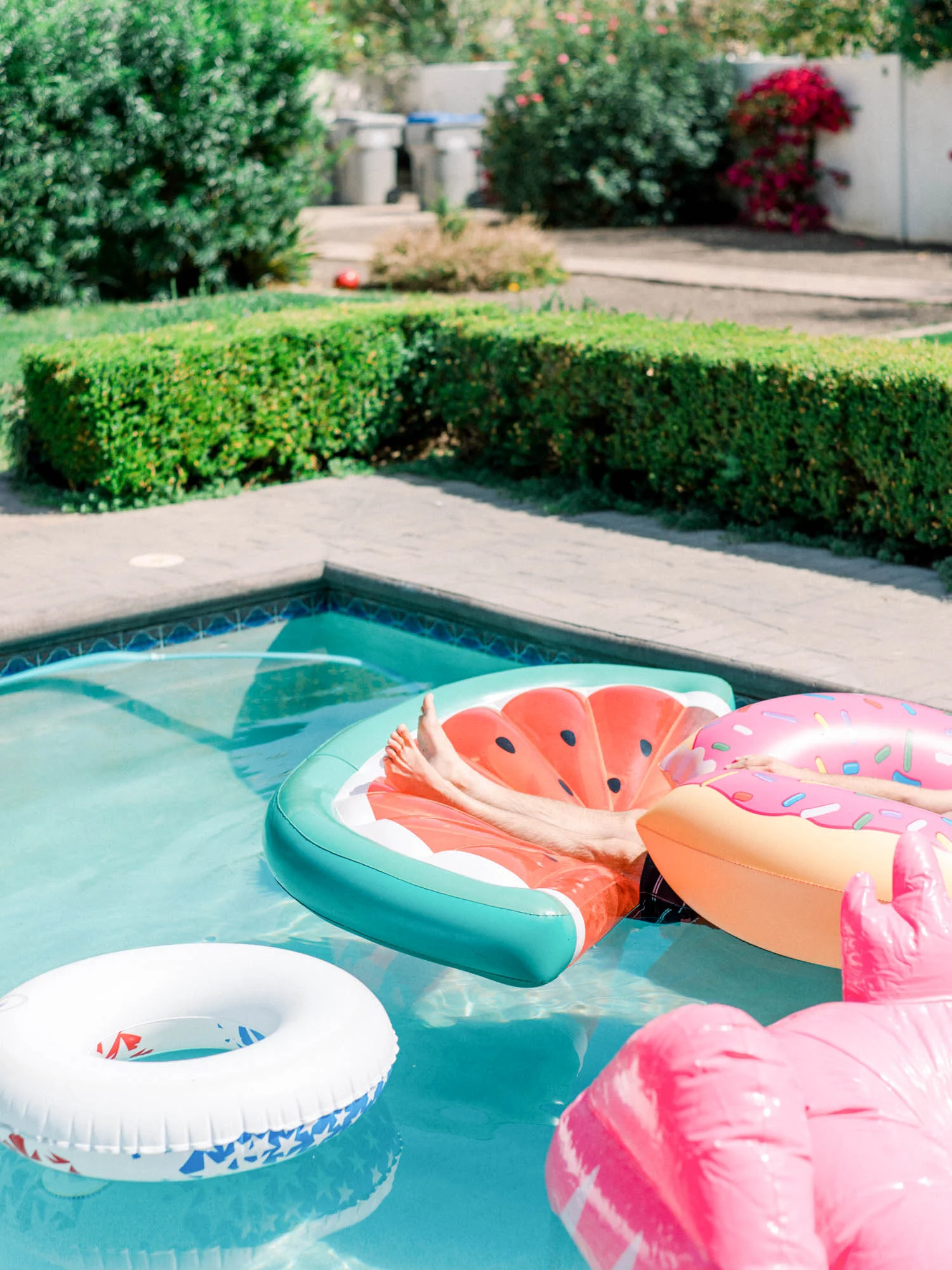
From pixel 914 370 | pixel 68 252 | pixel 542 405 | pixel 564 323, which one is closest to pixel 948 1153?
pixel 914 370

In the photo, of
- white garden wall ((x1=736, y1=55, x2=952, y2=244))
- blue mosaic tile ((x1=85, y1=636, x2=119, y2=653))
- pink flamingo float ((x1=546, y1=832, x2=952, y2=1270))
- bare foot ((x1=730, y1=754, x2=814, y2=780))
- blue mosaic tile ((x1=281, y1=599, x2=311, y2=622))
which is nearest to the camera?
pink flamingo float ((x1=546, y1=832, x2=952, y2=1270))

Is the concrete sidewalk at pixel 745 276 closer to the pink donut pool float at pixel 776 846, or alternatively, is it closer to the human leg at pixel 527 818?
the human leg at pixel 527 818

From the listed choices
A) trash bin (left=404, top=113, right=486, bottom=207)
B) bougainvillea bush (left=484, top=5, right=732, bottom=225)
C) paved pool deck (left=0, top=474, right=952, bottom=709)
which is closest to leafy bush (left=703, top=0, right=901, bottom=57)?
bougainvillea bush (left=484, top=5, right=732, bottom=225)

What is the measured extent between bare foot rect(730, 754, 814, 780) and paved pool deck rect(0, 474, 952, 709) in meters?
1.30

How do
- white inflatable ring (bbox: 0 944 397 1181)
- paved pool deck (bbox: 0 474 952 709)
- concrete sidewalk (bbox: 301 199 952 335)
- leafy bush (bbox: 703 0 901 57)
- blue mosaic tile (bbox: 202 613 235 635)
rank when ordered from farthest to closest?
1. leafy bush (bbox: 703 0 901 57)
2. concrete sidewalk (bbox: 301 199 952 335)
3. blue mosaic tile (bbox: 202 613 235 635)
4. paved pool deck (bbox: 0 474 952 709)
5. white inflatable ring (bbox: 0 944 397 1181)

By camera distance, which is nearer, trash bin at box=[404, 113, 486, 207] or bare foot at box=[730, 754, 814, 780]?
bare foot at box=[730, 754, 814, 780]

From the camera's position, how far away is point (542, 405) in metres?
9.32

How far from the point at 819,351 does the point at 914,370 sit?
96cm

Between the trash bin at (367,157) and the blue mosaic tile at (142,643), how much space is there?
21.2 metres

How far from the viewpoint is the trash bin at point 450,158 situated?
2464 cm

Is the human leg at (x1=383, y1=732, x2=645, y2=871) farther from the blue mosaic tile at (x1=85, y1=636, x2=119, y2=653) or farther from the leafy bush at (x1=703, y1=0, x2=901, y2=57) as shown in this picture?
the leafy bush at (x1=703, y1=0, x2=901, y2=57)

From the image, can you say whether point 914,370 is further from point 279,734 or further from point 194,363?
Answer: point 194,363

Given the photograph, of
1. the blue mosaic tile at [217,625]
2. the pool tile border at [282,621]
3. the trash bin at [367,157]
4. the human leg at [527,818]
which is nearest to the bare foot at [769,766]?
the human leg at [527,818]

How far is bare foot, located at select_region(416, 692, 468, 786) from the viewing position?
4723 mm
